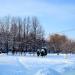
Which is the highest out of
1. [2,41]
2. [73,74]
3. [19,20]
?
[19,20]

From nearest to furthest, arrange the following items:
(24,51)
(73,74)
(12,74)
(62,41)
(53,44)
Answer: (12,74) → (73,74) → (24,51) → (53,44) → (62,41)

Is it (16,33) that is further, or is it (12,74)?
(16,33)

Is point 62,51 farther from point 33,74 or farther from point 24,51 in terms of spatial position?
point 33,74

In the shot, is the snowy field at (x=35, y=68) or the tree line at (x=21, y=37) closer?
the snowy field at (x=35, y=68)

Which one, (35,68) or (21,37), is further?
(21,37)

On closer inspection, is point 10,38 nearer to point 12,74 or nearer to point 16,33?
point 16,33

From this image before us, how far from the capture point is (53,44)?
63.9m

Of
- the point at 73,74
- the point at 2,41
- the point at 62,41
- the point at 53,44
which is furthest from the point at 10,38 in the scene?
the point at 73,74

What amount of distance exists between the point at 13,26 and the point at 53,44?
492 inches

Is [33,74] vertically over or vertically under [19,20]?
under

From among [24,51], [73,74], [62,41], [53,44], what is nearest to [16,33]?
[24,51]

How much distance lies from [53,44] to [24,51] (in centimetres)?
1477

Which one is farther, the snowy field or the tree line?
the tree line

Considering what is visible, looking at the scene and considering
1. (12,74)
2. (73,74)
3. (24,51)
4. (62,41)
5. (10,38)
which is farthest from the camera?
(62,41)
